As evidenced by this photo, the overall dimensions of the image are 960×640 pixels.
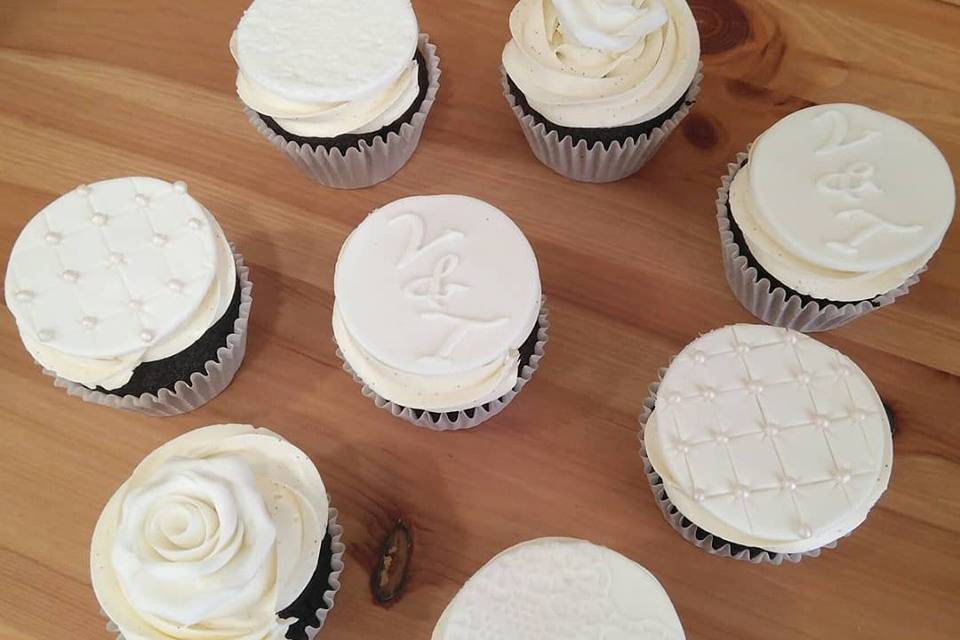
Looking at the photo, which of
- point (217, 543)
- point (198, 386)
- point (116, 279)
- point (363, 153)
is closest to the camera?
point (217, 543)

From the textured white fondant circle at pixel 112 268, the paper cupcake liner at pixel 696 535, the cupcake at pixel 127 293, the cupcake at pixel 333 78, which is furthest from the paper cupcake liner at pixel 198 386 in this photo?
the paper cupcake liner at pixel 696 535

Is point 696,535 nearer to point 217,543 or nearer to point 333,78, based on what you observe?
point 217,543

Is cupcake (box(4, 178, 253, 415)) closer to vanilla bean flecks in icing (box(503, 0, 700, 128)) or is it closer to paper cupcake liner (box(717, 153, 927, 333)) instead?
vanilla bean flecks in icing (box(503, 0, 700, 128))

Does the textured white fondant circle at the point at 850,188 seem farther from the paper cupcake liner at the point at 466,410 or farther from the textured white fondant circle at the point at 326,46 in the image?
the textured white fondant circle at the point at 326,46

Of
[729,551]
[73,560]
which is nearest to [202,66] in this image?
[73,560]

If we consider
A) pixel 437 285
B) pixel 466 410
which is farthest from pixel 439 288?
pixel 466 410

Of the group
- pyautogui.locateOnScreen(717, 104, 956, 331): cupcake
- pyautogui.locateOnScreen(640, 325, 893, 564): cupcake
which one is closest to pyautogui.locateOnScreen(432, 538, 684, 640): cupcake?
pyautogui.locateOnScreen(640, 325, 893, 564): cupcake

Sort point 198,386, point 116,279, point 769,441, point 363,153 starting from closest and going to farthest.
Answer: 1. point 769,441
2. point 116,279
3. point 198,386
4. point 363,153
